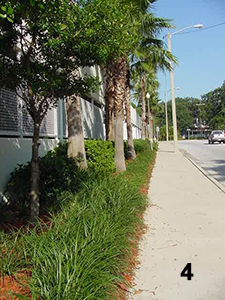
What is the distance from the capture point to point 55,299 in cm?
298

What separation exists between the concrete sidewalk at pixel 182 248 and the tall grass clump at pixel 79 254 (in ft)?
1.10

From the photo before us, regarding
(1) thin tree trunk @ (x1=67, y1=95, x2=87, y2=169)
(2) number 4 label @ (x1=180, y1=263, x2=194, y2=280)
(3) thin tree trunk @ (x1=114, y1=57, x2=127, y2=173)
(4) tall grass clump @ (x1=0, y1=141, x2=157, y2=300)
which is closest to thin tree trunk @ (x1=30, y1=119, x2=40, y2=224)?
(4) tall grass clump @ (x1=0, y1=141, x2=157, y2=300)

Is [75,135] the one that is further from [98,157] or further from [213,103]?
[213,103]

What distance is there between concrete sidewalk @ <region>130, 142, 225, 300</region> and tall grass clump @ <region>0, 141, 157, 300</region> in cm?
34

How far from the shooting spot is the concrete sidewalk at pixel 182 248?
154 inches

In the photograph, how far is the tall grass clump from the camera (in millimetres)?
3157

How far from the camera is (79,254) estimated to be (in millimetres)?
3703

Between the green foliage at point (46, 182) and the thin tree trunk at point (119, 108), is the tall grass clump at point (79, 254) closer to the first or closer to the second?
the green foliage at point (46, 182)

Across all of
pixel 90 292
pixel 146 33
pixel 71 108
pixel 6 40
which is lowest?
pixel 90 292

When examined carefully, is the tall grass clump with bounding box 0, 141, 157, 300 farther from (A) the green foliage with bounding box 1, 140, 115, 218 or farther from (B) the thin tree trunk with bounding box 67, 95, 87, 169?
(B) the thin tree trunk with bounding box 67, 95, 87, 169

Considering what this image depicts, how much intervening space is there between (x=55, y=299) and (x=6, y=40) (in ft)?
11.6

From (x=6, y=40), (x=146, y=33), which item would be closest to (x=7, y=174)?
(x=6, y=40)

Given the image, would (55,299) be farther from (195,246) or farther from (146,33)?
(146,33)

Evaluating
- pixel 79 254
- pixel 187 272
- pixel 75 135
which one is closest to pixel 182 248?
pixel 187 272
